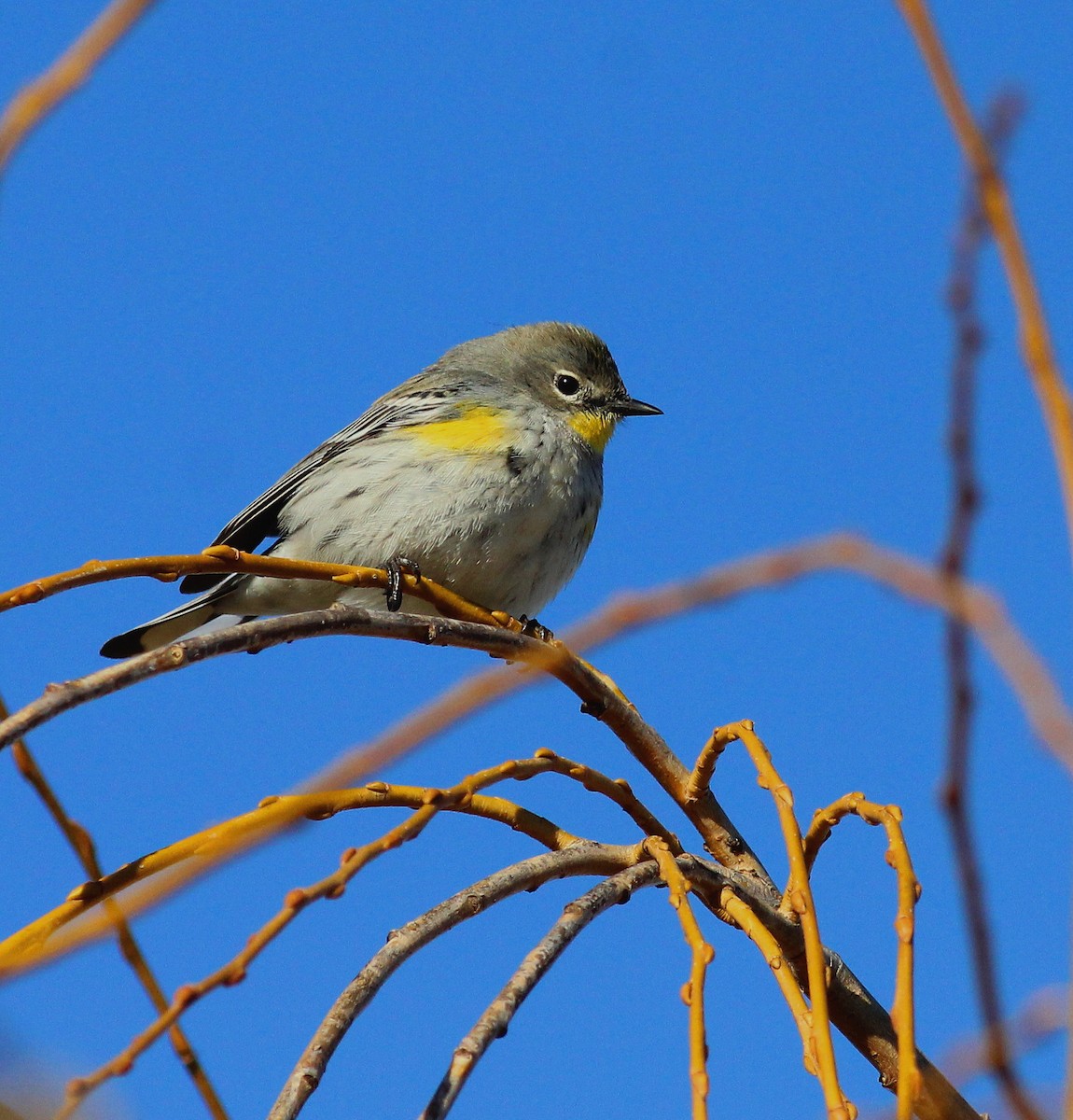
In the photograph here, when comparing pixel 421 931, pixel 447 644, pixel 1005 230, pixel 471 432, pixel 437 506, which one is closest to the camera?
pixel 1005 230

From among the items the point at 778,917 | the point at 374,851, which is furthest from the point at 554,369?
the point at 374,851

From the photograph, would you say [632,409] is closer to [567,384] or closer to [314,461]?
[567,384]

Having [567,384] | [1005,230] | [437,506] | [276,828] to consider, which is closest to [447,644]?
[276,828]

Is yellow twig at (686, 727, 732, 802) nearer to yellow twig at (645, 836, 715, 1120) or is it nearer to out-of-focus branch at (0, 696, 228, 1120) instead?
yellow twig at (645, 836, 715, 1120)

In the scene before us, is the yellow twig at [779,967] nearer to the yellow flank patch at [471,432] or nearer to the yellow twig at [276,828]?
the yellow twig at [276,828]

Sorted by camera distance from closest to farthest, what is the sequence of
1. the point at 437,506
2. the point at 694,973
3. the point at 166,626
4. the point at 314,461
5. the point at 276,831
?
the point at 276,831 < the point at 694,973 < the point at 437,506 < the point at 166,626 < the point at 314,461

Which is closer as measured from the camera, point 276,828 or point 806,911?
point 276,828

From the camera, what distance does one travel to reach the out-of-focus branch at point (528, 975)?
2.04 meters

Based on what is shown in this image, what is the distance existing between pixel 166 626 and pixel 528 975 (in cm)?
513

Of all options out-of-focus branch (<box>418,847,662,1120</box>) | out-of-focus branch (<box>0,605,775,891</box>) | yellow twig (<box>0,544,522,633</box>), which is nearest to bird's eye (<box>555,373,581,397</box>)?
yellow twig (<box>0,544,522,633</box>)

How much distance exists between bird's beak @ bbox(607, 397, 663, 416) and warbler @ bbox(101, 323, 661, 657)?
0.90 feet

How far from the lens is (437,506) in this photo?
20.8ft

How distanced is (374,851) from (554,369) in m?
6.37

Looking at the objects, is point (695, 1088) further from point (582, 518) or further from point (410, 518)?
point (582, 518)
